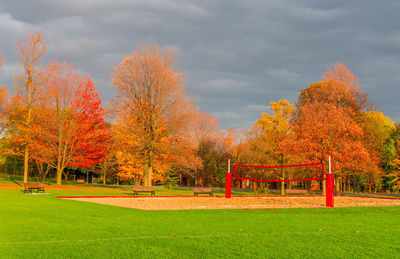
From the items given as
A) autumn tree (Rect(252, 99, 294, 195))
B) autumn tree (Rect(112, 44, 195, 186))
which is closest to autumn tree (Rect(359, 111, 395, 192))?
autumn tree (Rect(252, 99, 294, 195))

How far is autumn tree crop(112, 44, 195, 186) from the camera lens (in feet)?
119

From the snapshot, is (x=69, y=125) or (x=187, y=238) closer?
(x=187, y=238)

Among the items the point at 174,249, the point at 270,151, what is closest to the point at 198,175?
the point at 270,151

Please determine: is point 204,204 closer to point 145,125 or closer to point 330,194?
point 330,194

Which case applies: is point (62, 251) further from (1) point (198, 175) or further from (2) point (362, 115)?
(1) point (198, 175)

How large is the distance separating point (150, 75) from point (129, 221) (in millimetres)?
25896

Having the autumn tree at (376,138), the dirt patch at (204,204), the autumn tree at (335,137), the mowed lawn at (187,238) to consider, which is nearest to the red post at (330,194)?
the dirt patch at (204,204)

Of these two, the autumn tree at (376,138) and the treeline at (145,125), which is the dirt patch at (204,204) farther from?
the autumn tree at (376,138)

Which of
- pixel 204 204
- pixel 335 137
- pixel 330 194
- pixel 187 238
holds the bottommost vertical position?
pixel 204 204

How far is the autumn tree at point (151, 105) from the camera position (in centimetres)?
3619

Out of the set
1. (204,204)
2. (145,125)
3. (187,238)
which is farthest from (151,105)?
(187,238)

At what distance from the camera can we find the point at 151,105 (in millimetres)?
36812

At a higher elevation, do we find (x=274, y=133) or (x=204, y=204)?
(x=274, y=133)

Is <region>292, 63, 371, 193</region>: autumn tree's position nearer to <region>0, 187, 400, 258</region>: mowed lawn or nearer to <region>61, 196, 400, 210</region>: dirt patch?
<region>61, 196, 400, 210</region>: dirt patch
